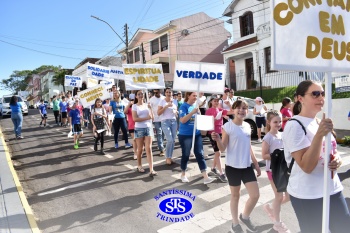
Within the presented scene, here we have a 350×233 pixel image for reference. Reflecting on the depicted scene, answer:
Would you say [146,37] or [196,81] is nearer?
[196,81]

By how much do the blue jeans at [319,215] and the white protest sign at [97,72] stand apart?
11.3 m

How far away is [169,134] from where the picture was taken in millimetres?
7027

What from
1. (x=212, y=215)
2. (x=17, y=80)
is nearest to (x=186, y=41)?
(x=212, y=215)

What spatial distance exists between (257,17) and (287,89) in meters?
8.18

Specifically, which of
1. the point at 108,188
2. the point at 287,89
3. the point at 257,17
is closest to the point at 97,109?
the point at 108,188

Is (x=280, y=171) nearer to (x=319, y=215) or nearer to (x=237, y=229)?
(x=319, y=215)

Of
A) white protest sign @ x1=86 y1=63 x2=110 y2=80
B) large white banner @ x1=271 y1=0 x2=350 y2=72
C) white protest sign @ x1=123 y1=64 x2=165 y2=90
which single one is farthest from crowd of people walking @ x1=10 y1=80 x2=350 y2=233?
white protest sign @ x1=86 y1=63 x2=110 y2=80

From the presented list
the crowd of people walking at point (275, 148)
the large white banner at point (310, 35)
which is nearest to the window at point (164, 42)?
the crowd of people walking at point (275, 148)

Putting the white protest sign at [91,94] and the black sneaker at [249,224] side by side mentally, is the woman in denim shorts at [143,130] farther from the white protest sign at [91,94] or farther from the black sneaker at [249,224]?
the white protest sign at [91,94]

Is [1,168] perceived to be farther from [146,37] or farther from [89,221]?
[146,37]

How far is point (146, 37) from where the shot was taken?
3441 cm

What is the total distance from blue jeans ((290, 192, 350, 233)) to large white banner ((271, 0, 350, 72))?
1.03m

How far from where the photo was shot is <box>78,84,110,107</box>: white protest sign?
10.0 m

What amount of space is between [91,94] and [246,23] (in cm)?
1614
